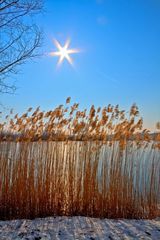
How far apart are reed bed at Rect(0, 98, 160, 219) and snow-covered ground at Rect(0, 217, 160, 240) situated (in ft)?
0.60

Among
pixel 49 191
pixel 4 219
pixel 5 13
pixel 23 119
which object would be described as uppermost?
pixel 5 13

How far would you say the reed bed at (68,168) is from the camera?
2807 mm

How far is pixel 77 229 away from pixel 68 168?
2.13 ft

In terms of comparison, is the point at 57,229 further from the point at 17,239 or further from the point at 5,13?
the point at 5,13

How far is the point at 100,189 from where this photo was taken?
2865mm

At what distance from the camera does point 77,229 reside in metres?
2.36

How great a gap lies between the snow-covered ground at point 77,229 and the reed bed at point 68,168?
183 millimetres

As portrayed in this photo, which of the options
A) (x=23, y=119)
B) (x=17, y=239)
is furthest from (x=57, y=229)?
(x=23, y=119)

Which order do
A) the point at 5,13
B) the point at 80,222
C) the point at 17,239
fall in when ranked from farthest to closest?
the point at 5,13, the point at 80,222, the point at 17,239

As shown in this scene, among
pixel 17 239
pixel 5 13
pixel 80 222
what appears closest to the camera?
pixel 17 239

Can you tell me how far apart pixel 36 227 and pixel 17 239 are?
1.02 ft

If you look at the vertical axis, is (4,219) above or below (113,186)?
below

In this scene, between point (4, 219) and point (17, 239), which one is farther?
point (4, 219)

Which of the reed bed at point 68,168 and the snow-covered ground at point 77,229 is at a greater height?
the reed bed at point 68,168
